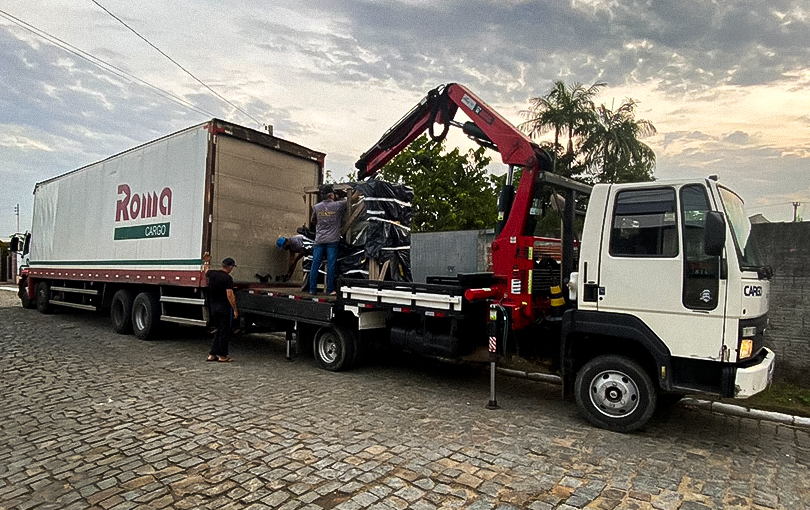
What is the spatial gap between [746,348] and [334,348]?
503 centimetres

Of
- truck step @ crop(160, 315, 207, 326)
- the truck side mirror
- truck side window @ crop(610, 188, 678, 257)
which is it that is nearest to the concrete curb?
truck side window @ crop(610, 188, 678, 257)

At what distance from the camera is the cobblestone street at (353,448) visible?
3.70 metres

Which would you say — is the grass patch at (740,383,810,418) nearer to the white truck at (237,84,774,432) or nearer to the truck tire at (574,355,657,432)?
the white truck at (237,84,774,432)

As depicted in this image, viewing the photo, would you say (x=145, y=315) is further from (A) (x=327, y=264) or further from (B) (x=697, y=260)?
(B) (x=697, y=260)

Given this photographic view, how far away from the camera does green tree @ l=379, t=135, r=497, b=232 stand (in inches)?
852

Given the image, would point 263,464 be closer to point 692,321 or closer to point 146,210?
point 692,321

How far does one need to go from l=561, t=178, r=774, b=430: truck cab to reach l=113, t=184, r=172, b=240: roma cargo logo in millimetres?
7351

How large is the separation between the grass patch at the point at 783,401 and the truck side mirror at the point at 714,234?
2.65m

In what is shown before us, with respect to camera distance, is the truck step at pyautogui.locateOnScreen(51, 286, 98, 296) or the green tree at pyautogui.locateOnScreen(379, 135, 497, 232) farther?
the green tree at pyautogui.locateOnScreen(379, 135, 497, 232)

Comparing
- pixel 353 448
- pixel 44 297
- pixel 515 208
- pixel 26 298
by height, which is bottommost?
pixel 353 448

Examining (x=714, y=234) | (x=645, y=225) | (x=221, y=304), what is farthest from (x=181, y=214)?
(x=714, y=234)

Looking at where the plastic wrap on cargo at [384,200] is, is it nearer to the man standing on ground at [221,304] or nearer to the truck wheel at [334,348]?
the truck wheel at [334,348]

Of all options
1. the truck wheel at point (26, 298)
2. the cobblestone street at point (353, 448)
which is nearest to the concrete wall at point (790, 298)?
the cobblestone street at point (353, 448)

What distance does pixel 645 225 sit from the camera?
4.96 m
